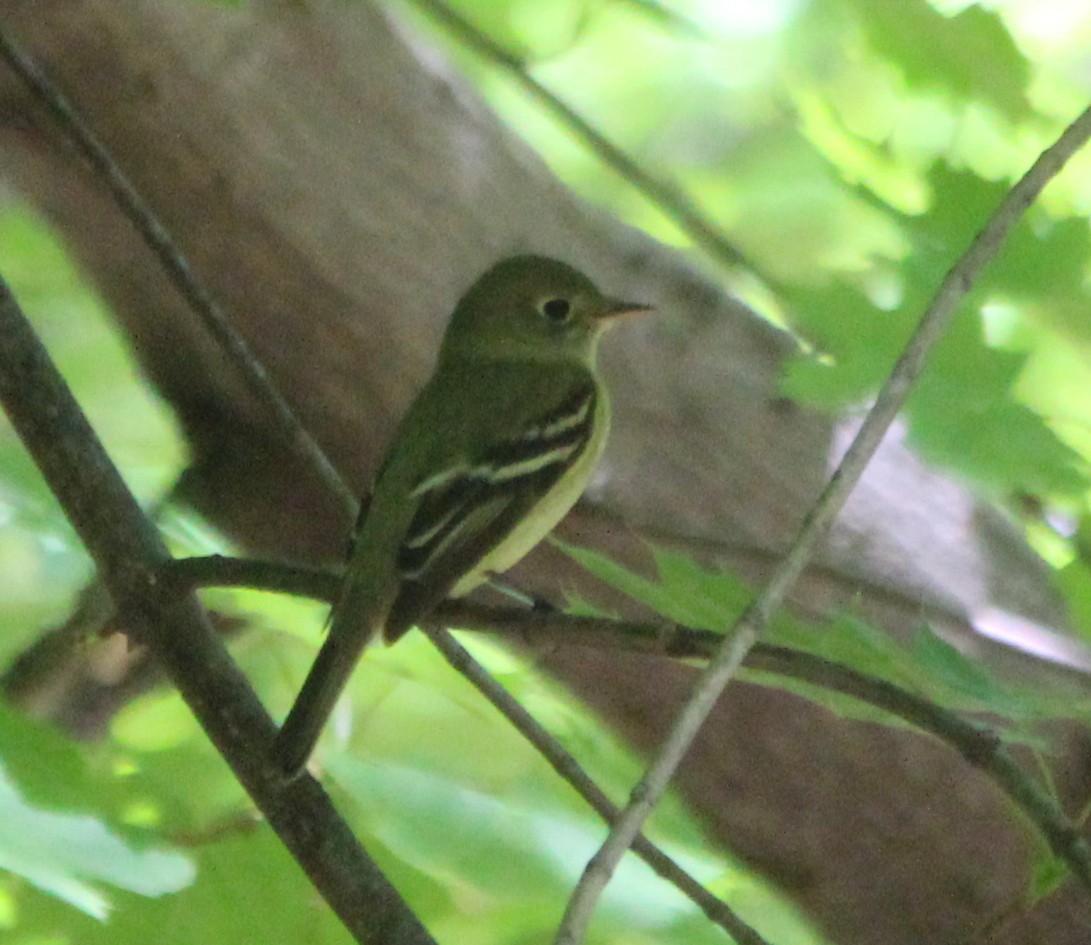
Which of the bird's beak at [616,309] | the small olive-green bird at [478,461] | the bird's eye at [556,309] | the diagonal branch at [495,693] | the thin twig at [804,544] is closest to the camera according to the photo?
the thin twig at [804,544]

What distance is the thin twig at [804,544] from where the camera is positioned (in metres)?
1.06

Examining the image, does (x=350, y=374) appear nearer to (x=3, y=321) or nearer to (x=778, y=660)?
(x=3, y=321)

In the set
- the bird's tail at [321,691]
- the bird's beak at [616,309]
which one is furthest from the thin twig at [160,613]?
the bird's beak at [616,309]

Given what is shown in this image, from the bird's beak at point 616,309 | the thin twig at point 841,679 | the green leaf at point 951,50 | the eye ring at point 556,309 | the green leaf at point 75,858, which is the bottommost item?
the green leaf at point 75,858

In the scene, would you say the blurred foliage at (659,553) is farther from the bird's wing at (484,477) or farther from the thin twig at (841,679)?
the bird's wing at (484,477)

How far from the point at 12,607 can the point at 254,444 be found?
0.52m

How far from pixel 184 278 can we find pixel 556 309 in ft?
2.31

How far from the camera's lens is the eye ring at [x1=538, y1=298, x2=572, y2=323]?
2307 mm

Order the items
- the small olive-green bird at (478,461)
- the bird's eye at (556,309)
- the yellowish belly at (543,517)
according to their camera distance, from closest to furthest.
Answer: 1. the small olive-green bird at (478,461)
2. the yellowish belly at (543,517)
3. the bird's eye at (556,309)

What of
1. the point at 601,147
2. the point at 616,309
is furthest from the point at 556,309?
the point at 601,147

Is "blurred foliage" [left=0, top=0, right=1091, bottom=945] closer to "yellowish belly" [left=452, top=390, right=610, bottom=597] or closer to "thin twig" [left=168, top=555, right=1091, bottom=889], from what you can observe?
"thin twig" [left=168, top=555, right=1091, bottom=889]

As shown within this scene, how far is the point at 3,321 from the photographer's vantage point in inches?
65.6

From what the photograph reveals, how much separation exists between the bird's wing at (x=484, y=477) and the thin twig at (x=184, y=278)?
119 millimetres

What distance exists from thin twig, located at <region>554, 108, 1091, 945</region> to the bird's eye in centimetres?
92
